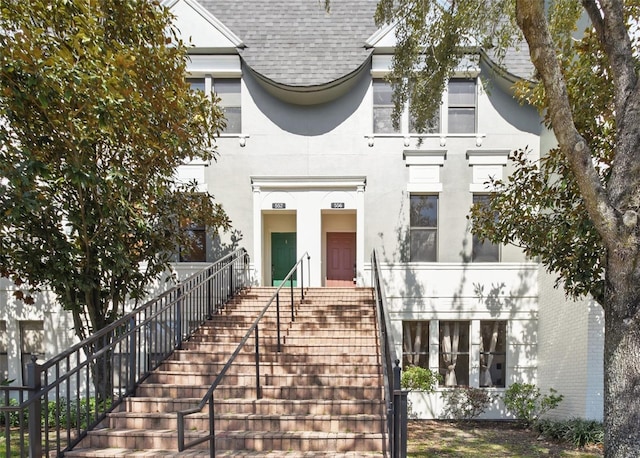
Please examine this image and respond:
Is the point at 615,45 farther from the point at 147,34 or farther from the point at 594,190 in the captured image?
the point at 147,34

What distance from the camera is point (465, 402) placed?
832 cm

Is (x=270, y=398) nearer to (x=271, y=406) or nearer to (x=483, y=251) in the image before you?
(x=271, y=406)

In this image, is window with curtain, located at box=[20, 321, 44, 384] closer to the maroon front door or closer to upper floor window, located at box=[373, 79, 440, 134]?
the maroon front door

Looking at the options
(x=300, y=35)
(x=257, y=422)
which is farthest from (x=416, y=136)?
(x=257, y=422)

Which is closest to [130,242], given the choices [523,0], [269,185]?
[269,185]

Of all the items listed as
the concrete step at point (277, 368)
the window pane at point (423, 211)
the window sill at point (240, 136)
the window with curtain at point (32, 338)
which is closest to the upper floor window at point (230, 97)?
the window sill at point (240, 136)

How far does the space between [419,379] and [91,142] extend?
7480mm

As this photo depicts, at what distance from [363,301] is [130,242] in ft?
14.6

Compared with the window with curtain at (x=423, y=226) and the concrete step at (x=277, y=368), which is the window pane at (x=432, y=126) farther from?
the concrete step at (x=277, y=368)

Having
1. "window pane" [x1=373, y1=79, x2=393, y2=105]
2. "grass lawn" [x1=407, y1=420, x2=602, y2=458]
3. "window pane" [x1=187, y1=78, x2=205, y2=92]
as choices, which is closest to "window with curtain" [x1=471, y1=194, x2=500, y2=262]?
"window pane" [x1=373, y1=79, x2=393, y2=105]

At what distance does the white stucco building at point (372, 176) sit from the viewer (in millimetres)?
8633

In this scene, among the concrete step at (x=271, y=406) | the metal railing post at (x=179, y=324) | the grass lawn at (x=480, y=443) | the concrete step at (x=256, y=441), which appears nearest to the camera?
the concrete step at (x=256, y=441)

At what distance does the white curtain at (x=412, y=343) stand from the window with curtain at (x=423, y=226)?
167 centimetres

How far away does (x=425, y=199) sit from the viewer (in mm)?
9227
